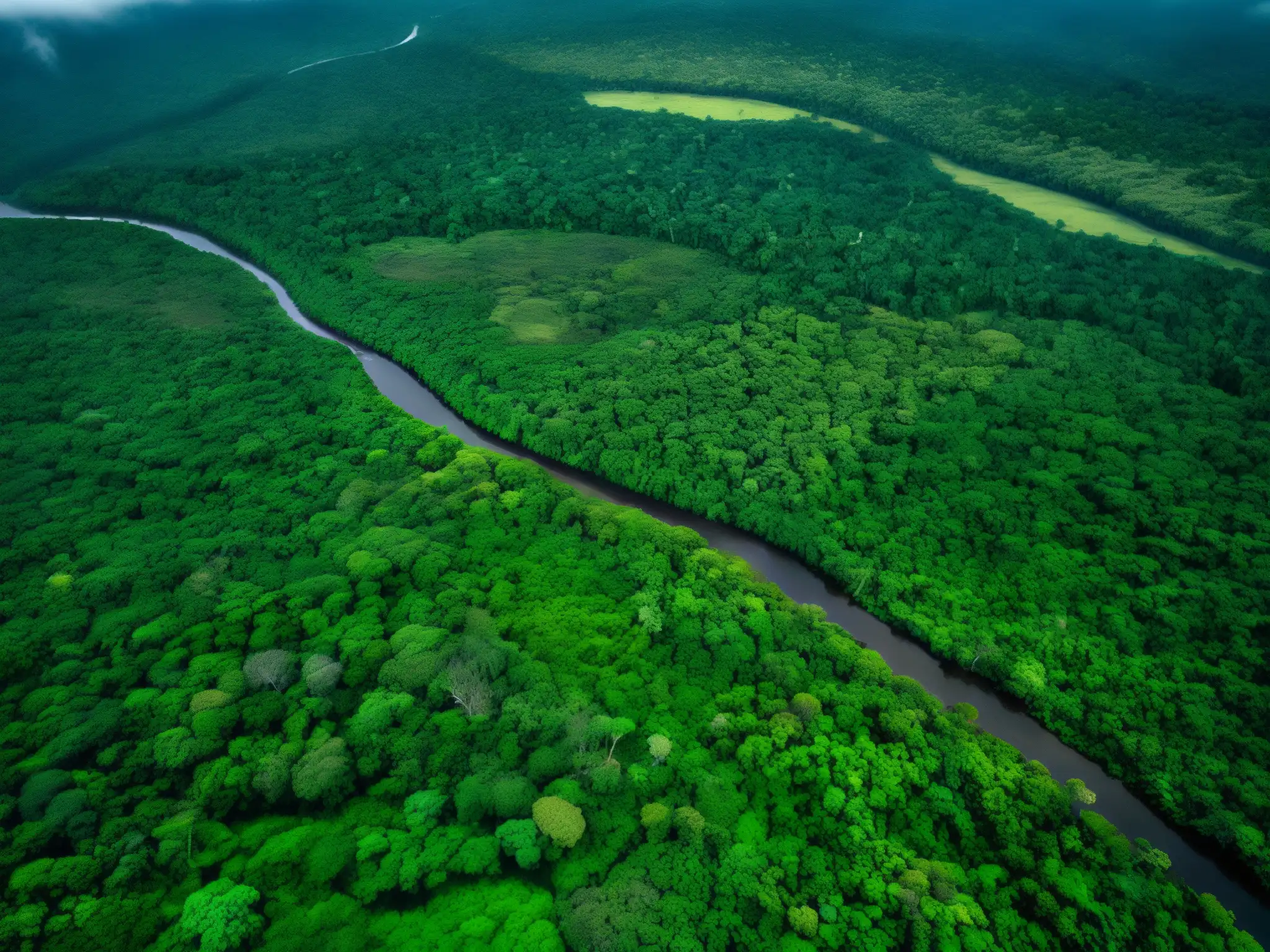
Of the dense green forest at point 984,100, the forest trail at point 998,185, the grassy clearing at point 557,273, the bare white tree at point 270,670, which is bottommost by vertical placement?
the bare white tree at point 270,670

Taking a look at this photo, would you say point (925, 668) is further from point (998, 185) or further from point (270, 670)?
point (998, 185)

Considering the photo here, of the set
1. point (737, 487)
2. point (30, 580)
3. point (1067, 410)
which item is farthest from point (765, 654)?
point (30, 580)

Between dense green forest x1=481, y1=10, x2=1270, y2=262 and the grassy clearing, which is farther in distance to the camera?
dense green forest x1=481, y1=10, x2=1270, y2=262

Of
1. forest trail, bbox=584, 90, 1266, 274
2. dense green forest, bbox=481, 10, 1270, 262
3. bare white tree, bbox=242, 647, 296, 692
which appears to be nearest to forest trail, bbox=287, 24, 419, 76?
dense green forest, bbox=481, 10, 1270, 262

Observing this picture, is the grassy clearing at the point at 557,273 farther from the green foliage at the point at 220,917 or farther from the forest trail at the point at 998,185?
the green foliage at the point at 220,917

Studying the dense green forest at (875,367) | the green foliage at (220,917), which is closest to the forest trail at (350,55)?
the dense green forest at (875,367)

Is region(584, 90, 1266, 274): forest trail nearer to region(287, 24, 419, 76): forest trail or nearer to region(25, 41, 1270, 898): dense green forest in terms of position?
region(25, 41, 1270, 898): dense green forest
